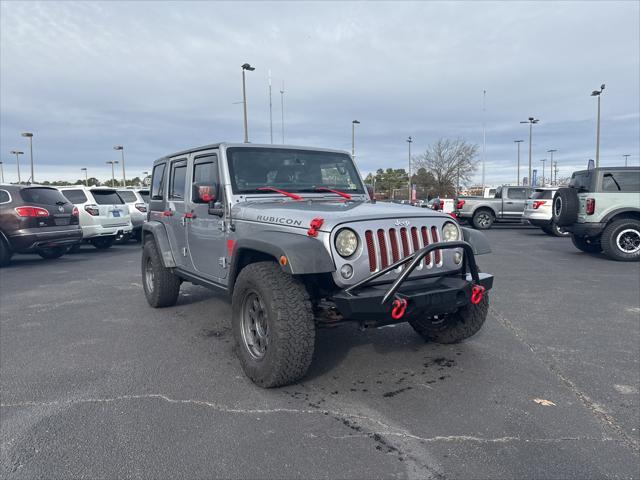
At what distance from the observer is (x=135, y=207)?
13.9 m

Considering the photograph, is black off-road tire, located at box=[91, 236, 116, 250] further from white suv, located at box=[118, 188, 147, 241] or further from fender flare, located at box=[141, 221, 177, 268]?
fender flare, located at box=[141, 221, 177, 268]

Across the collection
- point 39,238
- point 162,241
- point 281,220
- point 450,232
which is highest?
point 281,220

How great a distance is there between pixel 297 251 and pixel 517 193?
61.5 feet

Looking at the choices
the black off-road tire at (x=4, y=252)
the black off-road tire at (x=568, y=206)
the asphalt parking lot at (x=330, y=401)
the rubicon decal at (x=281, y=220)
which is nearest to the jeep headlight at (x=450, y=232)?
the asphalt parking lot at (x=330, y=401)

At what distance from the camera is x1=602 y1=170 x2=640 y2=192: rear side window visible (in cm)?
1039

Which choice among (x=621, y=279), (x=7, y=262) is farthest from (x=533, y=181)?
(x=7, y=262)

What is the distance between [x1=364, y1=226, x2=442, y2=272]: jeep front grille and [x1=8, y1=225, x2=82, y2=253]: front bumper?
861 cm

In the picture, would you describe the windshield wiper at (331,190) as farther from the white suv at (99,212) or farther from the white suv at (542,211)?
the white suv at (542,211)

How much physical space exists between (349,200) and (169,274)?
2.58m

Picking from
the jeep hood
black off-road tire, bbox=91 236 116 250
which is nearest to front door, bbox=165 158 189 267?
the jeep hood

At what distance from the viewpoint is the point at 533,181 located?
41.1 m

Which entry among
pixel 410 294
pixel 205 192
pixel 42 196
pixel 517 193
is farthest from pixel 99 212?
pixel 517 193

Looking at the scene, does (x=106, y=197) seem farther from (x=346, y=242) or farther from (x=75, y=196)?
(x=346, y=242)

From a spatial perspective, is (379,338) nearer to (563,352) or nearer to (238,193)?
(563,352)
